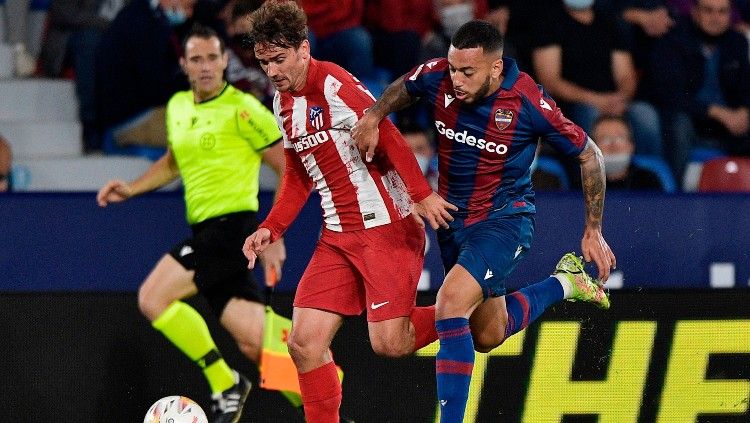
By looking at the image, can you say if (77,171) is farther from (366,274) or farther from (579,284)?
(579,284)

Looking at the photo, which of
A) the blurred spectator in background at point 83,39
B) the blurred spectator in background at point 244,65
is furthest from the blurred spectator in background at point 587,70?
the blurred spectator in background at point 83,39

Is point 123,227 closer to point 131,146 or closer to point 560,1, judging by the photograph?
point 131,146

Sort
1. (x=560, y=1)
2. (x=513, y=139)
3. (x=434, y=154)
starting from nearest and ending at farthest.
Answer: (x=513, y=139)
(x=434, y=154)
(x=560, y=1)

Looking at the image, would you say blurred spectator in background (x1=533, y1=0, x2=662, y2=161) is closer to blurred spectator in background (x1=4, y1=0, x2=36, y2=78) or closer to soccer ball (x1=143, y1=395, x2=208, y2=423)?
blurred spectator in background (x1=4, y1=0, x2=36, y2=78)

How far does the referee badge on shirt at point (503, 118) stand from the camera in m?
5.74

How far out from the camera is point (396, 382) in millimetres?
6906

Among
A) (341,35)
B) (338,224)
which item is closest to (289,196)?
(338,224)

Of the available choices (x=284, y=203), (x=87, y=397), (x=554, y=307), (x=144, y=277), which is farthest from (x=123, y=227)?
(x=554, y=307)

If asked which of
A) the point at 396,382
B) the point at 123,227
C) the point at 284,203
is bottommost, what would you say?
the point at 396,382

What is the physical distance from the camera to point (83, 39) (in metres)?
8.63

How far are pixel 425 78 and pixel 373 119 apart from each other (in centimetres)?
32

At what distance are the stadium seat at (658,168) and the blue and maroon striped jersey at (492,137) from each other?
2.73 meters

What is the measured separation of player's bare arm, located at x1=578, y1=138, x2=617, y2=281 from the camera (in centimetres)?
579

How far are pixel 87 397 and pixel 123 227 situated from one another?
0.90 metres
